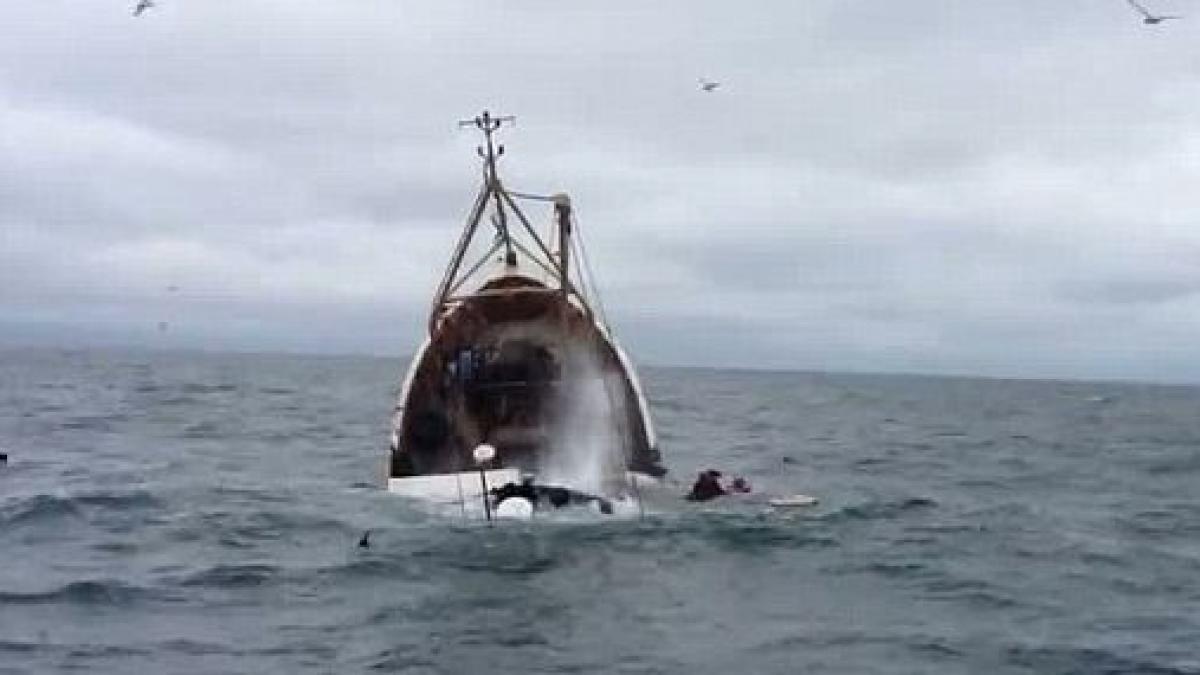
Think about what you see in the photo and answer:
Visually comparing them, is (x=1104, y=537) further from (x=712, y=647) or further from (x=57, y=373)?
(x=57, y=373)

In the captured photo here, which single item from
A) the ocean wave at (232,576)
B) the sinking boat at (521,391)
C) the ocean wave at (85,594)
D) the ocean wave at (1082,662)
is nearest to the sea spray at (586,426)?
the sinking boat at (521,391)

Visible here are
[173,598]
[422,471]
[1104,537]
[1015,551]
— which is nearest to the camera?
[173,598]

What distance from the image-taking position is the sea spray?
3125 cm

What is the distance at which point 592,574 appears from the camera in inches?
803

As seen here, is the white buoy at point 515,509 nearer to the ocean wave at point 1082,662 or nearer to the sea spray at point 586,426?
the sea spray at point 586,426

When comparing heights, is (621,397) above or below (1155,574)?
above

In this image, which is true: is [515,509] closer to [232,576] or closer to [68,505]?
[232,576]

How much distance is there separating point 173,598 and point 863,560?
33.7 ft

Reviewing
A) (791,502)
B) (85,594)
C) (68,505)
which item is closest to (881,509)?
(791,502)

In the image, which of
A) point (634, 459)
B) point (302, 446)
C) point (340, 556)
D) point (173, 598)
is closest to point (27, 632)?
point (173, 598)

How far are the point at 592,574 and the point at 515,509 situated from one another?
5.05 m

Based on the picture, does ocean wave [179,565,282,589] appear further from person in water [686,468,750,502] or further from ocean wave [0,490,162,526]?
person in water [686,468,750,502]

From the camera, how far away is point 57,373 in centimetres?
10600

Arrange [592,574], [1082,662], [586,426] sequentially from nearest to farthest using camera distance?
[1082,662] < [592,574] < [586,426]
